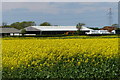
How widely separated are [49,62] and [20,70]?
2.67 ft

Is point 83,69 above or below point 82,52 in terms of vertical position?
below

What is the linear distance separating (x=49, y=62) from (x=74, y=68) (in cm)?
70

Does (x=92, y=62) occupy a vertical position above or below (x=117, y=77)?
above

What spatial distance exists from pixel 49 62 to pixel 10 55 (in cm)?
133

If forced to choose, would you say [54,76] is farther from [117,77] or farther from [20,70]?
[117,77]

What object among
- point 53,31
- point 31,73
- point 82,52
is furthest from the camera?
point 53,31

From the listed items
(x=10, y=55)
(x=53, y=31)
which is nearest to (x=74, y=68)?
(x=10, y=55)

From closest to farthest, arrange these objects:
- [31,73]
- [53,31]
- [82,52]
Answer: [31,73] < [82,52] < [53,31]

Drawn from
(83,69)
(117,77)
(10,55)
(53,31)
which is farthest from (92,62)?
(53,31)

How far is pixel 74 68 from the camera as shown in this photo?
670cm

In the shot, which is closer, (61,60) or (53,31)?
(61,60)

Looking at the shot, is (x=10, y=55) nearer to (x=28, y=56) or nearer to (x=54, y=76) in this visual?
(x=28, y=56)

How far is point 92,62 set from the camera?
6785 mm

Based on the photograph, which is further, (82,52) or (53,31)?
(53,31)
